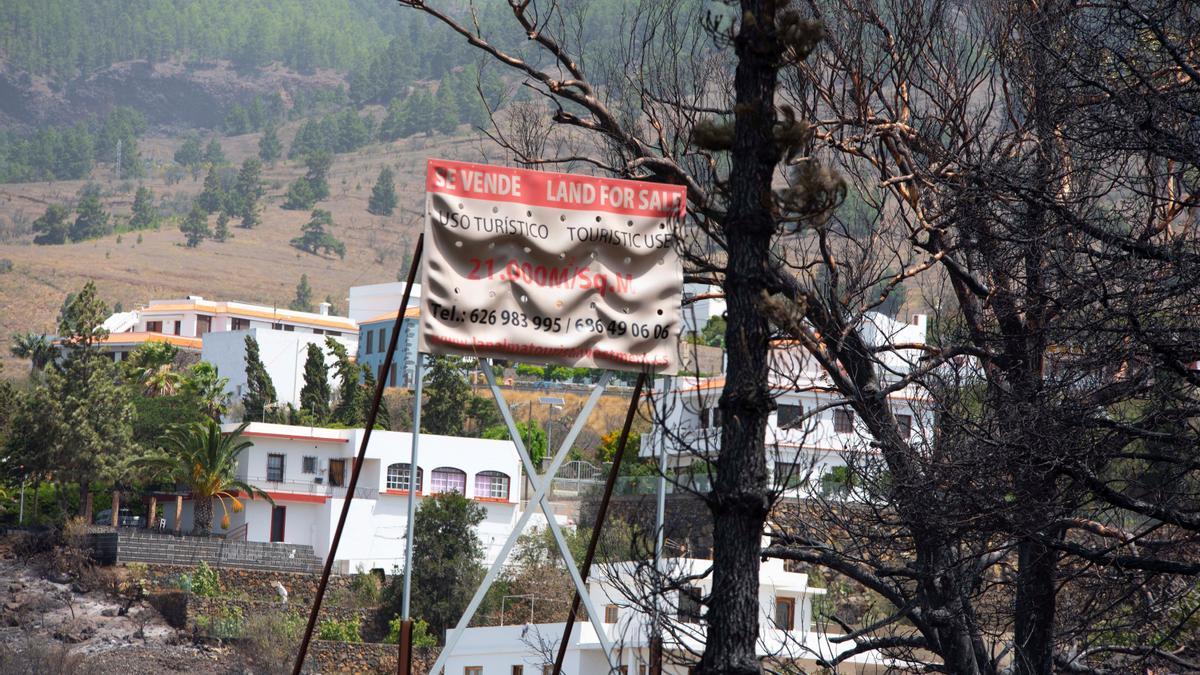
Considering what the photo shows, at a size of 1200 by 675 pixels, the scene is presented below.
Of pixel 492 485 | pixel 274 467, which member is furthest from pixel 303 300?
pixel 492 485

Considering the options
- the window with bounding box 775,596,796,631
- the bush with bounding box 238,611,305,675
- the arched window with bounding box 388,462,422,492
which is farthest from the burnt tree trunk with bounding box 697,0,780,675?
the arched window with bounding box 388,462,422,492

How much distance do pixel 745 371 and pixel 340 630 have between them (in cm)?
5114

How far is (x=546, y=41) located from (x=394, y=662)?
148ft

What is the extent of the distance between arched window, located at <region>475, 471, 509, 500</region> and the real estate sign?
5570 cm

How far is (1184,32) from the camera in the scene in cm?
1076

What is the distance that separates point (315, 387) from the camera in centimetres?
8056

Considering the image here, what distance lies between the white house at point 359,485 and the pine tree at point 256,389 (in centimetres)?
1346

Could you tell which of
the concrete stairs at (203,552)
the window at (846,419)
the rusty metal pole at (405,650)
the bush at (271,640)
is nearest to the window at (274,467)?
the concrete stairs at (203,552)

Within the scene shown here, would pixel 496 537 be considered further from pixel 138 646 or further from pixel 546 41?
pixel 546 41

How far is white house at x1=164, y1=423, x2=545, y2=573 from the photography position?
62.1 meters

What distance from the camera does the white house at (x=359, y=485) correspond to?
62.1 m

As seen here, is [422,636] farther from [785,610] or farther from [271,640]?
[785,610]

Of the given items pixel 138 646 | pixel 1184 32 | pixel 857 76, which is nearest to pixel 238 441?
pixel 138 646

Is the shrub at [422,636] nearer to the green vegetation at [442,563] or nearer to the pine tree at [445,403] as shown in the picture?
the green vegetation at [442,563]
